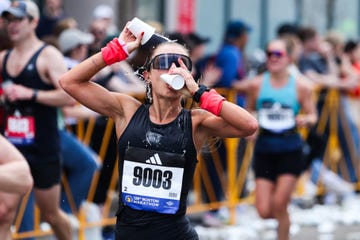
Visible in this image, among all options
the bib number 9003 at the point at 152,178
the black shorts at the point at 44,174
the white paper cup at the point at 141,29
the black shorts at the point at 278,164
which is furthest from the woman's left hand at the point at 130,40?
the black shorts at the point at 278,164

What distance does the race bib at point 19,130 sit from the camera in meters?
7.32

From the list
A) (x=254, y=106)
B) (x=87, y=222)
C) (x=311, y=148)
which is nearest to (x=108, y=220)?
(x=87, y=222)

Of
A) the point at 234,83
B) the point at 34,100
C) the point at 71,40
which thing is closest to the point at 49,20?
the point at 71,40

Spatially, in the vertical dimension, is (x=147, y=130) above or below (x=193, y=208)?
above

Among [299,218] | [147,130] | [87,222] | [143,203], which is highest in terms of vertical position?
[147,130]

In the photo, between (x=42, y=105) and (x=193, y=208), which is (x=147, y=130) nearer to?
(x=42, y=105)

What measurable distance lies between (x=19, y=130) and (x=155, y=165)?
7.65 feet

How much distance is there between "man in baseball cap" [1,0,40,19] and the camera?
23.8 ft

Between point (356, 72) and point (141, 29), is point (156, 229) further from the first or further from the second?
point (356, 72)

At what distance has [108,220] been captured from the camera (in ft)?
31.1

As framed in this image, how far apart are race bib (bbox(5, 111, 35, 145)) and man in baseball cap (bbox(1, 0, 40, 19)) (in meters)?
0.73

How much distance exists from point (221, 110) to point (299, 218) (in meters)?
5.93

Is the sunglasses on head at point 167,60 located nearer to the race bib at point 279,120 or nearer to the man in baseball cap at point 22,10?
the man in baseball cap at point 22,10

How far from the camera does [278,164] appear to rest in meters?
8.59
